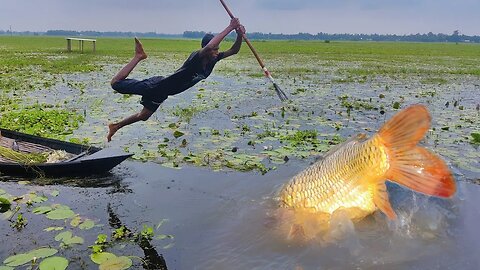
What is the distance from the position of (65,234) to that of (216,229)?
1.89 metres

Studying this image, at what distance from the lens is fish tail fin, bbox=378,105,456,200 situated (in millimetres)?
3799

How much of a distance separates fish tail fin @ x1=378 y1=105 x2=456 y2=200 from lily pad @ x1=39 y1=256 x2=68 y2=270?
3.44 m

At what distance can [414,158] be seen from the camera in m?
3.98

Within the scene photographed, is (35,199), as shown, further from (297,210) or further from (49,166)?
(297,210)

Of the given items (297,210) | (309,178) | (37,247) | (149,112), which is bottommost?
(37,247)

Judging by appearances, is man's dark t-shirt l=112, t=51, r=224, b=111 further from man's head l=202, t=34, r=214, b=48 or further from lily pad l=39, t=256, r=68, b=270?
lily pad l=39, t=256, r=68, b=270

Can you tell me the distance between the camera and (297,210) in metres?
5.42

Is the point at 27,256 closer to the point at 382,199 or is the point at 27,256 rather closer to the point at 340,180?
the point at 340,180

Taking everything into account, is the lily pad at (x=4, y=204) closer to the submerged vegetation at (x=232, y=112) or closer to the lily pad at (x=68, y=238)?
the lily pad at (x=68, y=238)

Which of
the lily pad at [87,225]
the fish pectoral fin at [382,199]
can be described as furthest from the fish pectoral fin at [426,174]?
the lily pad at [87,225]

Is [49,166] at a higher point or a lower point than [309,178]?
lower

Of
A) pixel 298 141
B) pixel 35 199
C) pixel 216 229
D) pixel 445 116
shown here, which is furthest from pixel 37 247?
pixel 445 116

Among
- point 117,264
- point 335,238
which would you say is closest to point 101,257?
point 117,264

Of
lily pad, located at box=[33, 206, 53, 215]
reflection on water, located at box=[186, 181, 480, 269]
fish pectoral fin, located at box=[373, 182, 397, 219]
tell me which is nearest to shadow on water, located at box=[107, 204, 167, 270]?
reflection on water, located at box=[186, 181, 480, 269]
